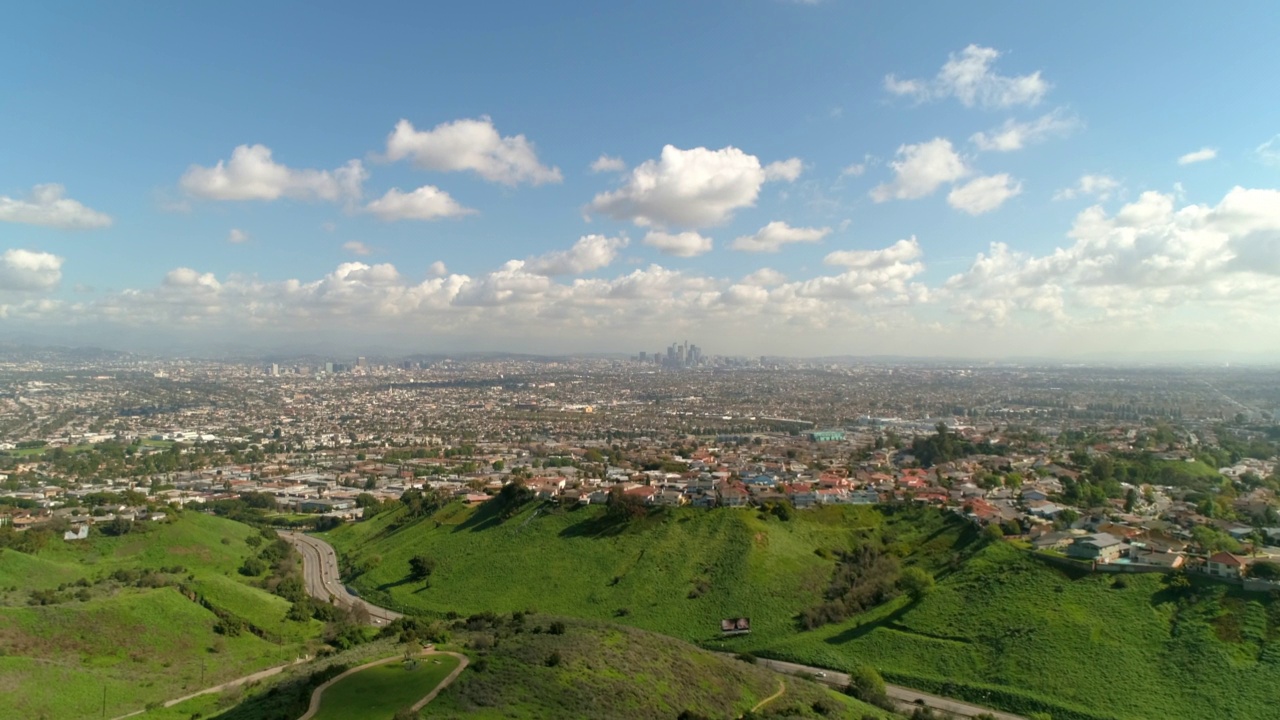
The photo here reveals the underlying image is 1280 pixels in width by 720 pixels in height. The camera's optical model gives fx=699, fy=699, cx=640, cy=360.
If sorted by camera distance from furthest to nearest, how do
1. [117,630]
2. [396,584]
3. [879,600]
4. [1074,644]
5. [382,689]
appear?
[396,584], [879,600], [117,630], [1074,644], [382,689]

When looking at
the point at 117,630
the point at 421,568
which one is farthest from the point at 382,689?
the point at 421,568

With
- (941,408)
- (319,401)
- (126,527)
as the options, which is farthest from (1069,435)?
(319,401)

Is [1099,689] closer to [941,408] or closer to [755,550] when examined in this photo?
[755,550]

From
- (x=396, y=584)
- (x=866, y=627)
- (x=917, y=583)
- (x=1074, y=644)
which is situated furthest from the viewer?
(x=396, y=584)

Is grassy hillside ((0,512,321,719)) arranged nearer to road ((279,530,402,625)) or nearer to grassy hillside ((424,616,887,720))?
road ((279,530,402,625))

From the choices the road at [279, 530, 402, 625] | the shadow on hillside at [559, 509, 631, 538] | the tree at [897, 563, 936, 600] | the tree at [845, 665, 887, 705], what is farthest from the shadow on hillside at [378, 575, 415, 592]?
the tree at [897, 563, 936, 600]

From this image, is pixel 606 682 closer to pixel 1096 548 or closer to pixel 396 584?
pixel 1096 548
